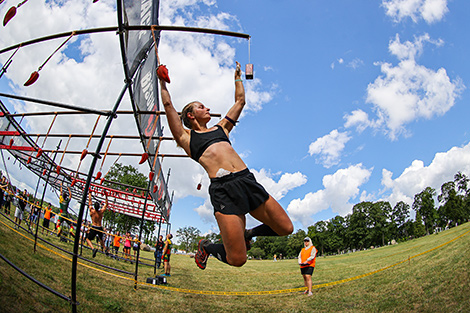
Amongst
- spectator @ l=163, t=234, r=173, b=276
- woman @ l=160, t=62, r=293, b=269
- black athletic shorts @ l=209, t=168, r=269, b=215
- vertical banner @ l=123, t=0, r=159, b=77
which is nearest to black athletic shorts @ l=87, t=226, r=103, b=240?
spectator @ l=163, t=234, r=173, b=276

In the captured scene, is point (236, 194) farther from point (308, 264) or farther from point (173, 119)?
point (308, 264)

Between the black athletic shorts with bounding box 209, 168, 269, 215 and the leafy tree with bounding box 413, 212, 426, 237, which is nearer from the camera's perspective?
the black athletic shorts with bounding box 209, 168, 269, 215

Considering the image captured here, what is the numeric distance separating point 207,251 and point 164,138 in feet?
13.2

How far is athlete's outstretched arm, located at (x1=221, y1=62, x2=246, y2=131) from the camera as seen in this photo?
331cm

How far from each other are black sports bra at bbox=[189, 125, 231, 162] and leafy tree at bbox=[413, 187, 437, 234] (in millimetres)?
82381

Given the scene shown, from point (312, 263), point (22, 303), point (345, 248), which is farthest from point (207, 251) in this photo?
point (345, 248)

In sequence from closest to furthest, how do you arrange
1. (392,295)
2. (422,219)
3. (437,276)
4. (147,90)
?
(147,90)
(392,295)
(437,276)
(422,219)

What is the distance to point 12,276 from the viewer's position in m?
4.14

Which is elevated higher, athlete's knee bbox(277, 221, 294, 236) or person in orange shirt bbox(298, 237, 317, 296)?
athlete's knee bbox(277, 221, 294, 236)

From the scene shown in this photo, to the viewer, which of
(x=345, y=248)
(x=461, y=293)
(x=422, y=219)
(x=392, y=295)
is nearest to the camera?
(x=461, y=293)

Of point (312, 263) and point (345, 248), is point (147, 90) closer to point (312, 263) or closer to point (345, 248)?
point (312, 263)

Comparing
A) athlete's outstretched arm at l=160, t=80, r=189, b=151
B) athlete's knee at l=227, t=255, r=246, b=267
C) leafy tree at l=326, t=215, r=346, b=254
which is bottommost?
leafy tree at l=326, t=215, r=346, b=254

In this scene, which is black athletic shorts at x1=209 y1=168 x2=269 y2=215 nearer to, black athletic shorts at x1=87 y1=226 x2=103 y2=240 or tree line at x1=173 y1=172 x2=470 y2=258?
black athletic shorts at x1=87 y1=226 x2=103 y2=240

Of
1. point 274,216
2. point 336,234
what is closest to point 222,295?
point 274,216
